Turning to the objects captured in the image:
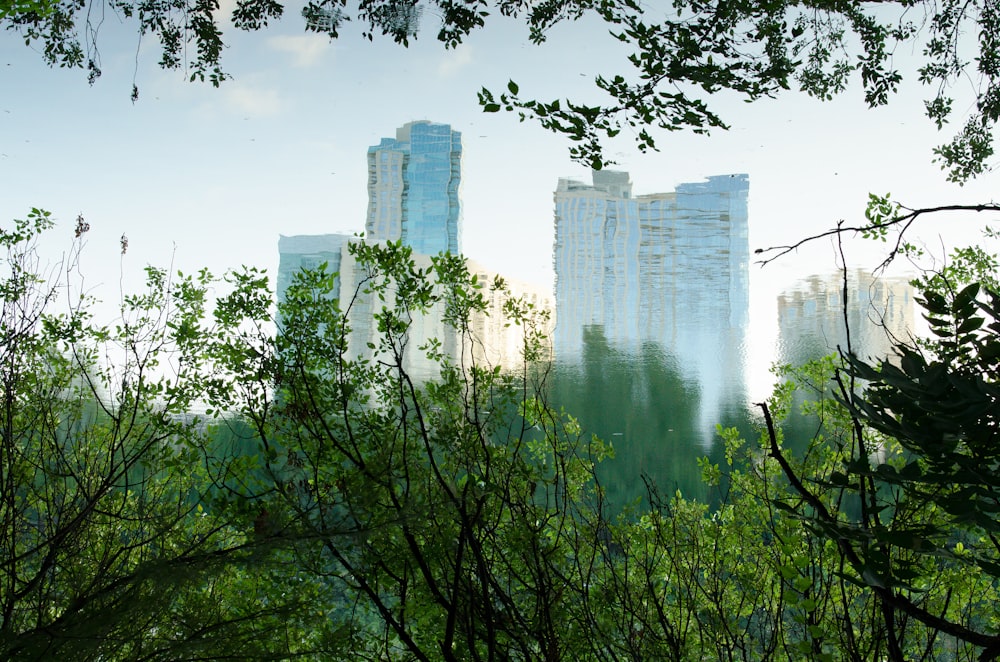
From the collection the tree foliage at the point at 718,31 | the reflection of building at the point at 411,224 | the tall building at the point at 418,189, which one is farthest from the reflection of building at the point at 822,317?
the tree foliage at the point at 718,31

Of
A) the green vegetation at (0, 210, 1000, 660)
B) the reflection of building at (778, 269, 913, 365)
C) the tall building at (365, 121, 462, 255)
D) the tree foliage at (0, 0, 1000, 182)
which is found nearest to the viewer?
the green vegetation at (0, 210, 1000, 660)

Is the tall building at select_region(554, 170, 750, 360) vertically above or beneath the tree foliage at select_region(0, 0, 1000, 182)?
beneath

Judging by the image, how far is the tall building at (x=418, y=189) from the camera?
17.6ft

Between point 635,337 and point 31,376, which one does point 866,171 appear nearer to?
point 635,337

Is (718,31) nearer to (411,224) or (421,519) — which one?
(421,519)

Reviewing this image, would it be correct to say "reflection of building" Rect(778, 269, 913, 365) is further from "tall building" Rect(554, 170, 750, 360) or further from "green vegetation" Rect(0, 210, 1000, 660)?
"green vegetation" Rect(0, 210, 1000, 660)

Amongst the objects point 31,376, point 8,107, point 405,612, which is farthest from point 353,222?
point 405,612

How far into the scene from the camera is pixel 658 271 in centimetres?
579

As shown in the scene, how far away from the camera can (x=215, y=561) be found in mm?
956

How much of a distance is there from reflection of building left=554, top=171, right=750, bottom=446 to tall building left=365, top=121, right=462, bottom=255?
79 cm

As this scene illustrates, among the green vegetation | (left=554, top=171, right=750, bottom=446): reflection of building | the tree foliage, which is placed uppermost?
the tree foliage

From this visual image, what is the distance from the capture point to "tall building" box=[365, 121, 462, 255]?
17.6ft

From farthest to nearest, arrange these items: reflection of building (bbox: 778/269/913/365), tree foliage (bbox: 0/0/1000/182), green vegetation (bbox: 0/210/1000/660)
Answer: reflection of building (bbox: 778/269/913/365), tree foliage (bbox: 0/0/1000/182), green vegetation (bbox: 0/210/1000/660)

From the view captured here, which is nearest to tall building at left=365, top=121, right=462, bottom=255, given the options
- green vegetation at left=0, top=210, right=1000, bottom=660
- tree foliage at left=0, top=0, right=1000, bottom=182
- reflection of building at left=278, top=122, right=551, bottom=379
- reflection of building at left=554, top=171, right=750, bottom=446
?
reflection of building at left=278, top=122, right=551, bottom=379
